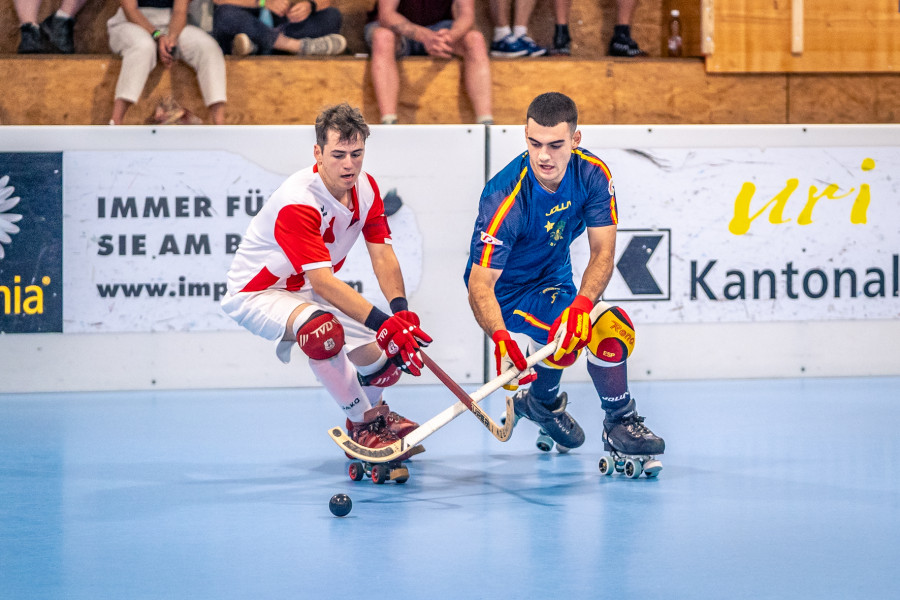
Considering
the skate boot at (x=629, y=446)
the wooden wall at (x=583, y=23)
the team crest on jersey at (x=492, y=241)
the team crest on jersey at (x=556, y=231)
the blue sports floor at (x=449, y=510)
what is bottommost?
the blue sports floor at (x=449, y=510)

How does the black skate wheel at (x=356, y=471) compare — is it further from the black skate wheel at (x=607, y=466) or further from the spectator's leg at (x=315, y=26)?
the spectator's leg at (x=315, y=26)

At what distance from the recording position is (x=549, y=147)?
398 cm

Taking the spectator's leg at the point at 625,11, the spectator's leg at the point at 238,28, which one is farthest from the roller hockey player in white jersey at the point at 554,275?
the spectator's leg at the point at 625,11

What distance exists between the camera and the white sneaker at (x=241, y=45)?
7.43 meters

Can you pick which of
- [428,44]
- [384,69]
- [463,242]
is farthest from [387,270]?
[428,44]

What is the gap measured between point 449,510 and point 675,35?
557 centimetres

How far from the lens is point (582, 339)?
3.87 metres

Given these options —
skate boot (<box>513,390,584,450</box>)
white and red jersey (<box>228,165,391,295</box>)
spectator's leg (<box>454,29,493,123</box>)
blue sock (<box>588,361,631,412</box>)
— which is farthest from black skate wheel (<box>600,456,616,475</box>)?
spectator's leg (<box>454,29,493,123</box>)

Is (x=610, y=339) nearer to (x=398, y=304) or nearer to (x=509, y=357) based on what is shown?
(x=509, y=357)

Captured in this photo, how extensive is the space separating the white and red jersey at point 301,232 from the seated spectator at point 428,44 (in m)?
3.16

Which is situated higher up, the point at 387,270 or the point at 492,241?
the point at 492,241

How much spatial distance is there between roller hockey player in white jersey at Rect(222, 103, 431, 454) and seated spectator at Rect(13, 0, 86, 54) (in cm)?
386

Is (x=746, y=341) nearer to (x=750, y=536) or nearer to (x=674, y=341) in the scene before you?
(x=674, y=341)

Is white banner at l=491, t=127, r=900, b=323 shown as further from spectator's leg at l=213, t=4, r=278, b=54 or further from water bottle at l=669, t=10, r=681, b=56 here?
spectator's leg at l=213, t=4, r=278, b=54
